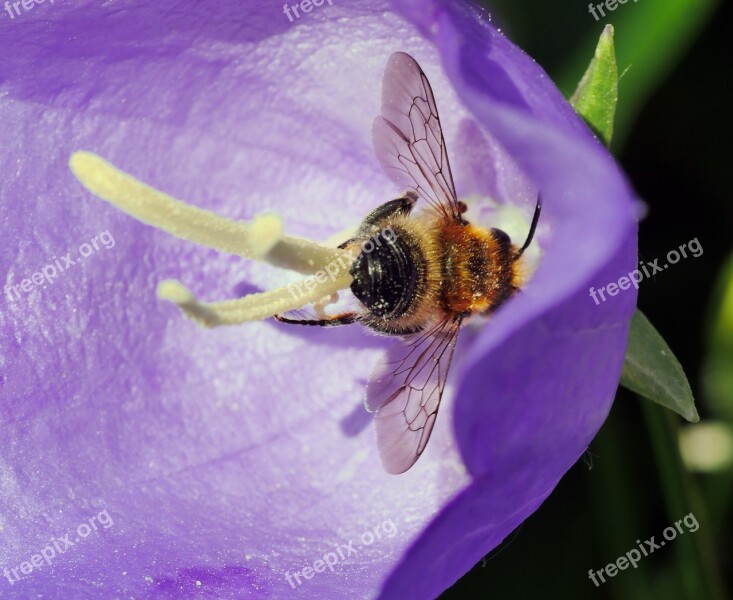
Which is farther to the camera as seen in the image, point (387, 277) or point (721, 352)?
point (721, 352)

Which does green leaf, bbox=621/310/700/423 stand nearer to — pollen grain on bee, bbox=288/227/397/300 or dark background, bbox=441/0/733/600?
pollen grain on bee, bbox=288/227/397/300

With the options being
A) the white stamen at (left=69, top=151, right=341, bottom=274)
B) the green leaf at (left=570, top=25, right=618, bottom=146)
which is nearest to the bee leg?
the white stamen at (left=69, top=151, right=341, bottom=274)

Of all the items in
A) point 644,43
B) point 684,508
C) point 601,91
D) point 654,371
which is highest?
point 601,91

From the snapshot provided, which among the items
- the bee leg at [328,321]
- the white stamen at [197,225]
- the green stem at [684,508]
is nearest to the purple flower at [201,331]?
the bee leg at [328,321]

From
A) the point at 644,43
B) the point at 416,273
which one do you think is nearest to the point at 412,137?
the point at 416,273

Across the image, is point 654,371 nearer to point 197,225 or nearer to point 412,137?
point 412,137

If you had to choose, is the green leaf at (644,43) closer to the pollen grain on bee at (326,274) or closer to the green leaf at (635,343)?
the green leaf at (635,343)

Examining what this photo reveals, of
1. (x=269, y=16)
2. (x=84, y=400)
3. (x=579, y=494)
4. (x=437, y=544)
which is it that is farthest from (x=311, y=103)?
(x=579, y=494)
